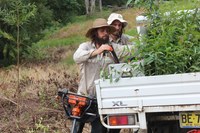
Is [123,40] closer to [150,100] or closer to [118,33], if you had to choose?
[118,33]

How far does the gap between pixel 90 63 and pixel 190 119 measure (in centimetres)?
157

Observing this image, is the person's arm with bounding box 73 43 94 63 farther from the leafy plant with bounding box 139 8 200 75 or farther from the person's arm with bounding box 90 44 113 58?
the leafy plant with bounding box 139 8 200 75

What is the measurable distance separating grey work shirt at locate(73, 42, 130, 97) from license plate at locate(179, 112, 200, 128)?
124 cm

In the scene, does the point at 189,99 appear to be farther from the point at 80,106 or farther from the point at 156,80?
the point at 80,106

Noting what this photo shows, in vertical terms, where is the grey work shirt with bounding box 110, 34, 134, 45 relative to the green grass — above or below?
below

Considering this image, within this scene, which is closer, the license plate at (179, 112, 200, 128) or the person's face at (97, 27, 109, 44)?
the license plate at (179, 112, 200, 128)

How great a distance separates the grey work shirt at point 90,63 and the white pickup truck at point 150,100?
90 centimetres

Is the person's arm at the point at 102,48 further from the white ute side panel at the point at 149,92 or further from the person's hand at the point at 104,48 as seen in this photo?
the white ute side panel at the point at 149,92

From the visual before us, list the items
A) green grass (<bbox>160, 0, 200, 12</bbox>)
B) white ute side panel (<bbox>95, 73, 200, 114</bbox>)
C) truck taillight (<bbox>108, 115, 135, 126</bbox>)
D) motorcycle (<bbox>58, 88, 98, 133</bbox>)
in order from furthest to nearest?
1. green grass (<bbox>160, 0, 200, 12</bbox>)
2. motorcycle (<bbox>58, 88, 98, 133</bbox>)
3. truck taillight (<bbox>108, 115, 135, 126</bbox>)
4. white ute side panel (<bbox>95, 73, 200, 114</bbox>)

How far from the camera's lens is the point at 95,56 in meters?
5.74

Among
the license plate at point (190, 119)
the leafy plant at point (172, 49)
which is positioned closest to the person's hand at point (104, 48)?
the leafy plant at point (172, 49)

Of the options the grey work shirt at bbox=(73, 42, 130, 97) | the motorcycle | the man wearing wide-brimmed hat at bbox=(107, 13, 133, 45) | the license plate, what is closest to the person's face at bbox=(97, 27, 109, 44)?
the grey work shirt at bbox=(73, 42, 130, 97)

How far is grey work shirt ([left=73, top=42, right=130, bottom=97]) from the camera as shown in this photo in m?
5.73

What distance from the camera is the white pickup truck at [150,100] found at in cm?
445
